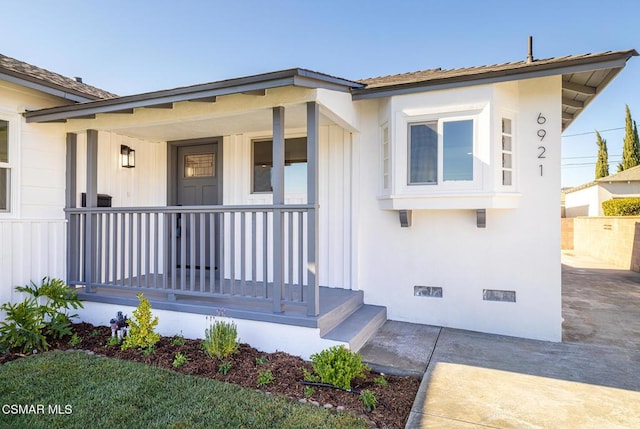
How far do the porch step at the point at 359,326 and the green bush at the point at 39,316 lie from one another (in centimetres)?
331

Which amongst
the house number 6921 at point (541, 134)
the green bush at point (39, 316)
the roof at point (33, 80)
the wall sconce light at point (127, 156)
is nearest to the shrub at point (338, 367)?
the green bush at point (39, 316)

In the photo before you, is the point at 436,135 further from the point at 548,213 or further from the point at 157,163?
the point at 157,163

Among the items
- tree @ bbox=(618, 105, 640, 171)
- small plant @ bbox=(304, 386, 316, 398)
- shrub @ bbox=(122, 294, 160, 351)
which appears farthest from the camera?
tree @ bbox=(618, 105, 640, 171)

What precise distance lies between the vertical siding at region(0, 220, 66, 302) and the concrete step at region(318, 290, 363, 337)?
3.85m

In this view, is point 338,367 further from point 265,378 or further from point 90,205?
point 90,205

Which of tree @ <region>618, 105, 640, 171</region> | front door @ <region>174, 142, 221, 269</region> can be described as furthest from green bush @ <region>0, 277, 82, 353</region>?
tree @ <region>618, 105, 640, 171</region>

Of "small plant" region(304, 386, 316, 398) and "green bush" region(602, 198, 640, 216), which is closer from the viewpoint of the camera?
"small plant" region(304, 386, 316, 398)

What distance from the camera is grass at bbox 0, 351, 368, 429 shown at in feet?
8.27

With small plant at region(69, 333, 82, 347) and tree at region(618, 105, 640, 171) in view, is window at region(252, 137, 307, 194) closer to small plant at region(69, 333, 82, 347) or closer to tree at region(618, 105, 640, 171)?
small plant at region(69, 333, 82, 347)

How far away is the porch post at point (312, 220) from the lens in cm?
369

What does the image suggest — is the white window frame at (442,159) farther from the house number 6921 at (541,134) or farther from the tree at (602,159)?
the tree at (602,159)

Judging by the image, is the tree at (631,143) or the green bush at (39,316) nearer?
the green bush at (39,316)

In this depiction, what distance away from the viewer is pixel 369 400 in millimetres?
2756

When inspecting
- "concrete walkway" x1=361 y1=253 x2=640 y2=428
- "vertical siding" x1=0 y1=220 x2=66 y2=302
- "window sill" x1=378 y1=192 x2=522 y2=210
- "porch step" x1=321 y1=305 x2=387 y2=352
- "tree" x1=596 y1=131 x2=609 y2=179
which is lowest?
"concrete walkway" x1=361 y1=253 x2=640 y2=428
